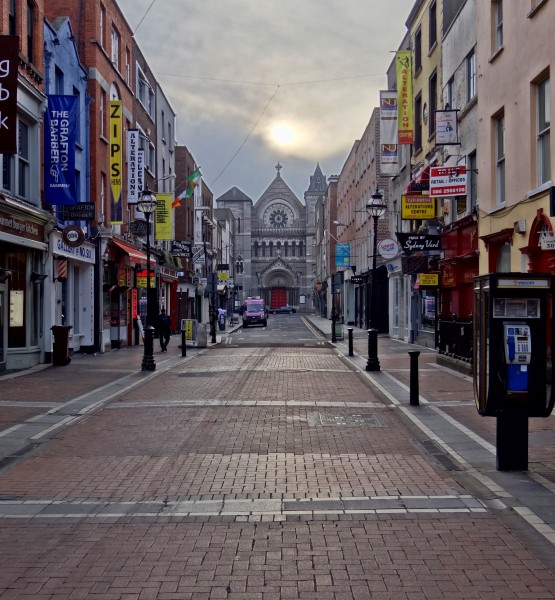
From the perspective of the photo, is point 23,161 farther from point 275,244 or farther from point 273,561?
point 275,244

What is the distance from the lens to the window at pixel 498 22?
59.8ft

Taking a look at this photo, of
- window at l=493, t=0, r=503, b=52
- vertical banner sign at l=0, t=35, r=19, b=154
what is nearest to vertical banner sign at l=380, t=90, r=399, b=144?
window at l=493, t=0, r=503, b=52

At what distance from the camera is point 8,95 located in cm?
1386

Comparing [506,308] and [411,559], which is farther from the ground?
[506,308]

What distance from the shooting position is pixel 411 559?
5.35 meters

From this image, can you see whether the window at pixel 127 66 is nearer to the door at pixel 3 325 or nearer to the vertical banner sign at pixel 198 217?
the door at pixel 3 325

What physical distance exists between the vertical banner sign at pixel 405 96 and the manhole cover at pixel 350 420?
20453 millimetres

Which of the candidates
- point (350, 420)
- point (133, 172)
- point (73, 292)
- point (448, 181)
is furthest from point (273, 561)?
point (133, 172)

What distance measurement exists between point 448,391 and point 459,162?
10316mm

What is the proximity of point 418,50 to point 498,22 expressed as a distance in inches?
500

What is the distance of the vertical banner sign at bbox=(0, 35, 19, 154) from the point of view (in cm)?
1343

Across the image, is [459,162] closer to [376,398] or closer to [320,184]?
[376,398]

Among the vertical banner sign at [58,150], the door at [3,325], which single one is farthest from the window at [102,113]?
the door at [3,325]

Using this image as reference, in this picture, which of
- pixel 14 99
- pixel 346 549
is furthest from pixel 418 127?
pixel 346 549
